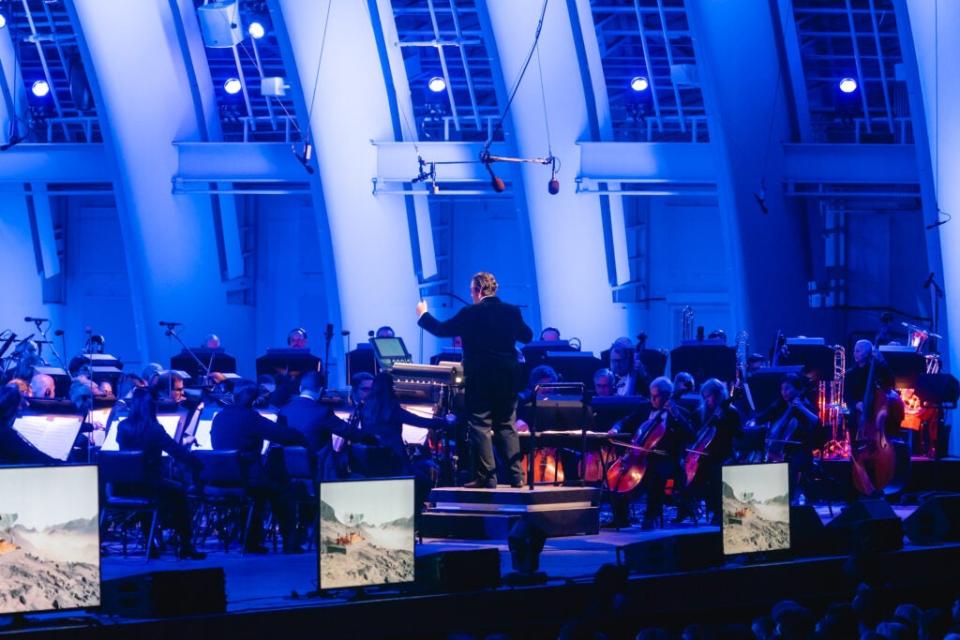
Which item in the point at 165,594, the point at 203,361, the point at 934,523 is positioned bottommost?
the point at 934,523

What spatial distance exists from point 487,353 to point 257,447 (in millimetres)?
1753

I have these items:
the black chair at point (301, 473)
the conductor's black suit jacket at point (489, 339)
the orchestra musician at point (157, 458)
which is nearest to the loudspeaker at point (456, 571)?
the orchestra musician at point (157, 458)

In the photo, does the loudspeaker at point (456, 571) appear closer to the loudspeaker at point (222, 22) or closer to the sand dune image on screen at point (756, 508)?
the sand dune image on screen at point (756, 508)

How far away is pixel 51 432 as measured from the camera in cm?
1179

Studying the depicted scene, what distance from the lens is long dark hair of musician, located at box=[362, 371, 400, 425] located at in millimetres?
12672

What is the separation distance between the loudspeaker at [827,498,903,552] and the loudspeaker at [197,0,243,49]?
1428cm

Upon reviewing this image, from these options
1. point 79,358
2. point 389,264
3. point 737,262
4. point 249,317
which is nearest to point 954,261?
point 737,262

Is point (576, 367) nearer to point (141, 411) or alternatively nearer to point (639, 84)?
point (141, 411)

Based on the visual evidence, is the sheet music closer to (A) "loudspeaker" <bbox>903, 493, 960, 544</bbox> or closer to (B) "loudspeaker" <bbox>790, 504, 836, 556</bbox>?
(B) "loudspeaker" <bbox>790, 504, 836, 556</bbox>

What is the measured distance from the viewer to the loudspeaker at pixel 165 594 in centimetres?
788

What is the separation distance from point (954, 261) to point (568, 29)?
6684mm

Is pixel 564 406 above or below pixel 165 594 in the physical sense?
above

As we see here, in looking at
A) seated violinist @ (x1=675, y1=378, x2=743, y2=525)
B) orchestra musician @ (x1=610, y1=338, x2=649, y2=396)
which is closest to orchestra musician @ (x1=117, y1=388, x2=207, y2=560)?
seated violinist @ (x1=675, y1=378, x2=743, y2=525)

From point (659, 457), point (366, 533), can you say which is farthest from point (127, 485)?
point (659, 457)
